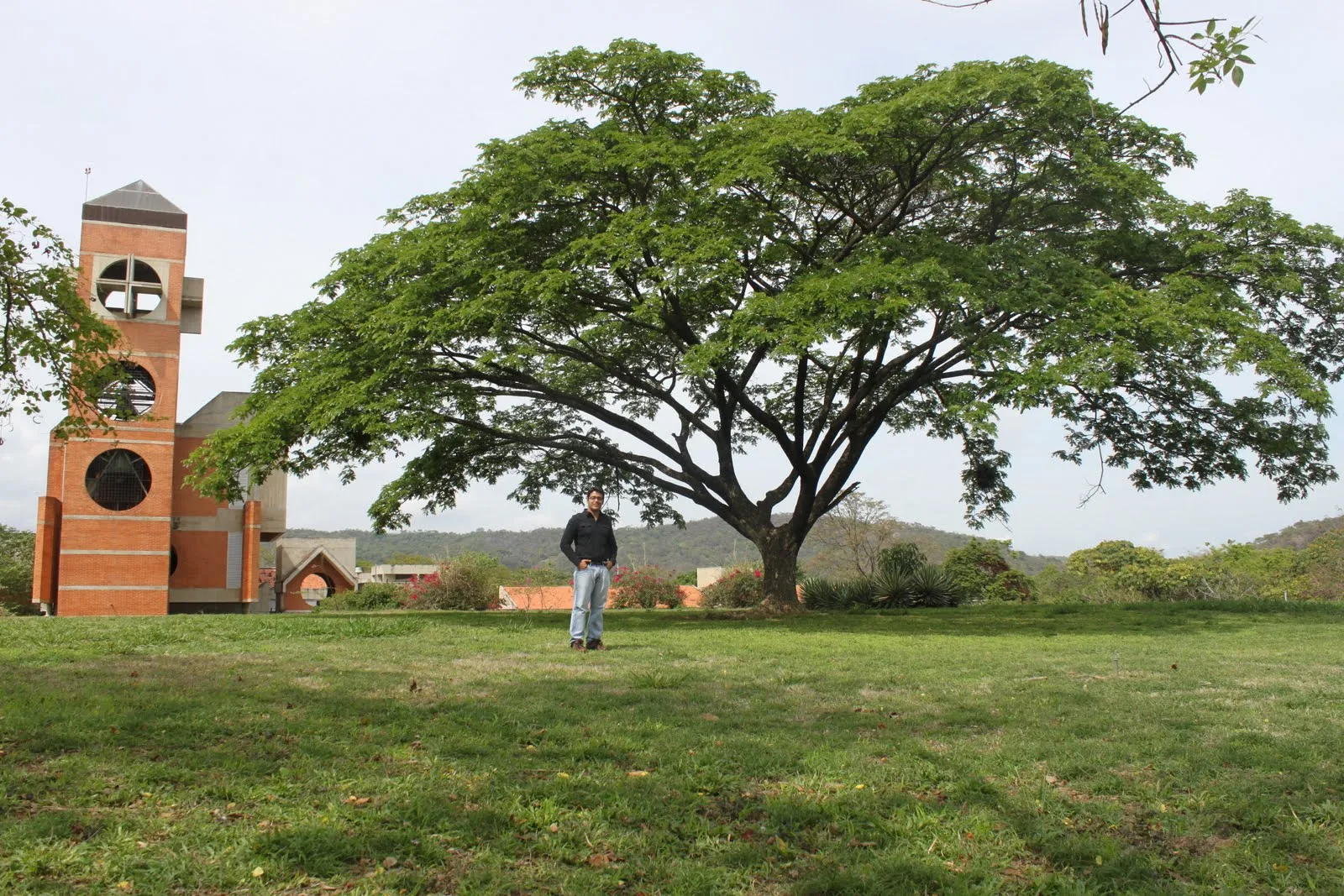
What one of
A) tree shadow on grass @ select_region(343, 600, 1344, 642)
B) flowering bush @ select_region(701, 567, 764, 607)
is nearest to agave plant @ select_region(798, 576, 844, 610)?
tree shadow on grass @ select_region(343, 600, 1344, 642)

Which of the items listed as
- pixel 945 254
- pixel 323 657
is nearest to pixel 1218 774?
pixel 323 657

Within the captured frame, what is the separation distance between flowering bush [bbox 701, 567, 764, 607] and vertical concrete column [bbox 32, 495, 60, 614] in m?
16.9

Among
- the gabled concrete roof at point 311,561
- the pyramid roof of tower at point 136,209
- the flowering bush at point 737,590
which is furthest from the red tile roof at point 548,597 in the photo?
the pyramid roof of tower at point 136,209

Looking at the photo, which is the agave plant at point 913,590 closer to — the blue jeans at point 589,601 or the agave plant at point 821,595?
the agave plant at point 821,595

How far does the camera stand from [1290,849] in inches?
140

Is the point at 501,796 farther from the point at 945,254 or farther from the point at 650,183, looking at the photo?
the point at 650,183

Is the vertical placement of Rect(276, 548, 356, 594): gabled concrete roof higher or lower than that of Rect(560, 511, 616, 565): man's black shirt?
lower

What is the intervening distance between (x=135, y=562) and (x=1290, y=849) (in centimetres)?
2761

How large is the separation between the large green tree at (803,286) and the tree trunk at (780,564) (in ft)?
0.16

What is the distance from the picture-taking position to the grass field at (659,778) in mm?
3303

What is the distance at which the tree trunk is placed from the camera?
59.2 ft

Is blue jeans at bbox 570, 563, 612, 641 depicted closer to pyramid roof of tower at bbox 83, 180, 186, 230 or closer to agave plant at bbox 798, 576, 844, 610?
agave plant at bbox 798, 576, 844, 610

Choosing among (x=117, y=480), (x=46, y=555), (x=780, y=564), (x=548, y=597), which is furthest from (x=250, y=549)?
(x=780, y=564)

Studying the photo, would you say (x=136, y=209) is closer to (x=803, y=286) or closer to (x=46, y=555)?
(x=46, y=555)
